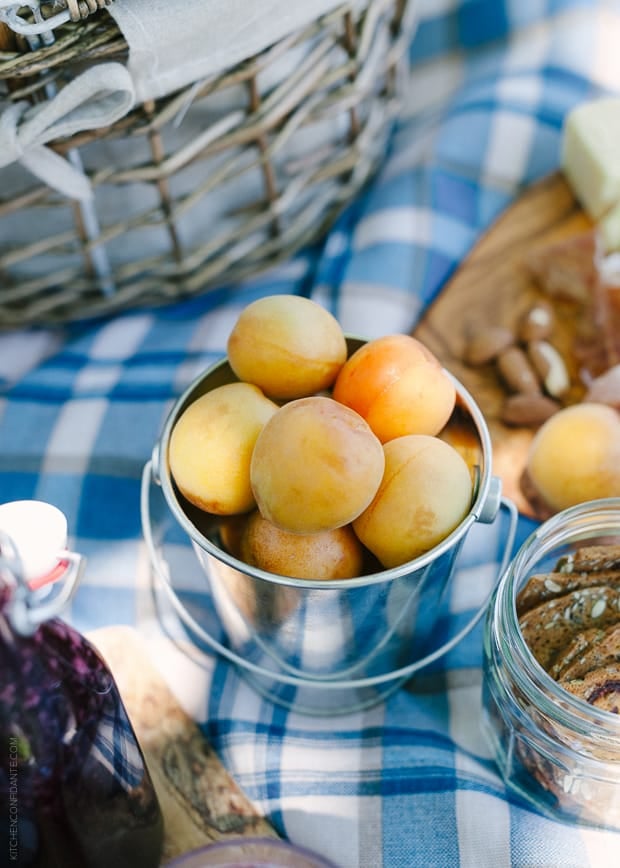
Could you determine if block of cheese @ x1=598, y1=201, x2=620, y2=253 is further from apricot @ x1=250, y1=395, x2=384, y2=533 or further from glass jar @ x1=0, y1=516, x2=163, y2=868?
glass jar @ x1=0, y1=516, x2=163, y2=868

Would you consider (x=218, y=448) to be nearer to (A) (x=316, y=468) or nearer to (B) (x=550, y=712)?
(A) (x=316, y=468)

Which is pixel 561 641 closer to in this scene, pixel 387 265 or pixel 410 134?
pixel 387 265

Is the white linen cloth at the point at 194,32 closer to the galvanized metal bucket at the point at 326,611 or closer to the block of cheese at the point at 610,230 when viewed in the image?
the galvanized metal bucket at the point at 326,611

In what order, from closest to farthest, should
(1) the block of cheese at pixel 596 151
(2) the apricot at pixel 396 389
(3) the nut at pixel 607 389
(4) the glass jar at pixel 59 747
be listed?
1. (4) the glass jar at pixel 59 747
2. (2) the apricot at pixel 396 389
3. (3) the nut at pixel 607 389
4. (1) the block of cheese at pixel 596 151

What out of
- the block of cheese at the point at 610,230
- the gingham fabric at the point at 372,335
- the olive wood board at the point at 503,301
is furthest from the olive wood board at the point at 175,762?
the block of cheese at the point at 610,230

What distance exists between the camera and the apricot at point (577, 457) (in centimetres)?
49

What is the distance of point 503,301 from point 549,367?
0.26 ft

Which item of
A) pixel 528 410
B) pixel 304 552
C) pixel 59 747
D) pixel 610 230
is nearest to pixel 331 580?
pixel 304 552

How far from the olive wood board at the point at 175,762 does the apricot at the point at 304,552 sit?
12 cm

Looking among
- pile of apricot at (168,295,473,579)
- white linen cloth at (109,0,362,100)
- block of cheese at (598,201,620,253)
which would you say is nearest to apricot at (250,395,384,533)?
pile of apricot at (168,295,473,579)

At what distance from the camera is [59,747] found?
0.31 m

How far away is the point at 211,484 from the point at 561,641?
0.61 ft

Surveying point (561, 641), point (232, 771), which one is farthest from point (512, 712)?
point (232, 771)

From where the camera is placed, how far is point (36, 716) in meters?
0.30
